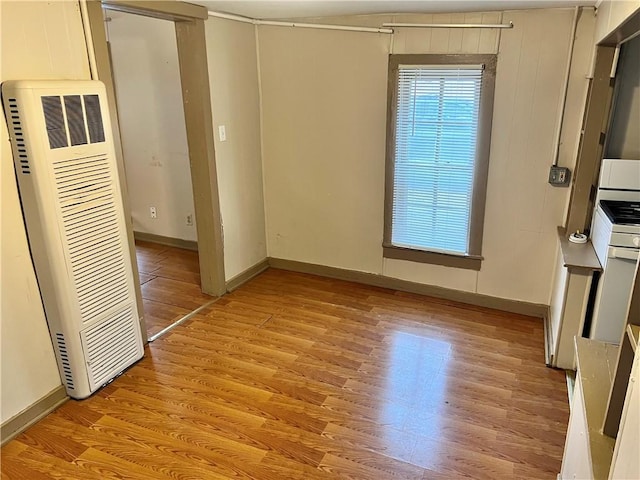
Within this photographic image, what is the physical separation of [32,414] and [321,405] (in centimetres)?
147

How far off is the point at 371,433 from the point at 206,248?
6.53 ft

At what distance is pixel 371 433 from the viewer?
233cm

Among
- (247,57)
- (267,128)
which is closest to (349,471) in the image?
(267,128)

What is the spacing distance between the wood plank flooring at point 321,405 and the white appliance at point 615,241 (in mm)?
442

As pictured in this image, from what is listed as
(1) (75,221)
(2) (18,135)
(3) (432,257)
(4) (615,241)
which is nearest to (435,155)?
(3) (432,257)

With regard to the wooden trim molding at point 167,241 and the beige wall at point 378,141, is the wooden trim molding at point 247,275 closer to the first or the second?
the beige wall at point 378,141

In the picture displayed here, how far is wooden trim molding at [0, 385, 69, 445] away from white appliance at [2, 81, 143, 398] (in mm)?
67

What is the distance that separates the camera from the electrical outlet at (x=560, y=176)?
313cm

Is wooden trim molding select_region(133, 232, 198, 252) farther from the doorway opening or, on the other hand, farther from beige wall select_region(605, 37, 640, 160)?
beige wall select_region(605, 37, 640, 160)

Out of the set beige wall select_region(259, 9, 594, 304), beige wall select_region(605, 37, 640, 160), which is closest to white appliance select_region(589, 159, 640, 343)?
beige wall select_region(605, 37, 640, 160)

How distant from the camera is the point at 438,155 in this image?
3443 mm

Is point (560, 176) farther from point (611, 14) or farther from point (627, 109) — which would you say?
point (611, 14)

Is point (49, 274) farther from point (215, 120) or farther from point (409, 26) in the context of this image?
point (409, 26)

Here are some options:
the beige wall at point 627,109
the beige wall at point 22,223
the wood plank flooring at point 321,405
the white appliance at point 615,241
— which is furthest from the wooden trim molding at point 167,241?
the beige wall at point 627,109
